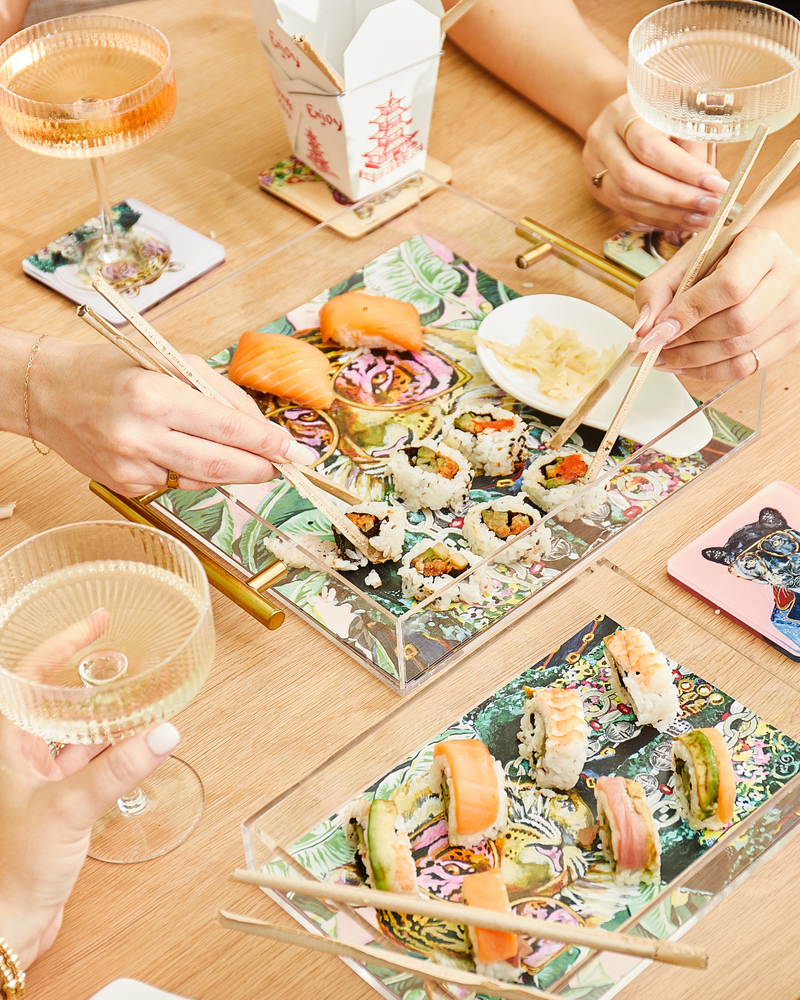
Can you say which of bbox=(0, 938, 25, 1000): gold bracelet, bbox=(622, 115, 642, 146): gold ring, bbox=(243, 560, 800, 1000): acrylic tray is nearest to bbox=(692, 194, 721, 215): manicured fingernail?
bbox=(622, 115, 642, 146): gold ring

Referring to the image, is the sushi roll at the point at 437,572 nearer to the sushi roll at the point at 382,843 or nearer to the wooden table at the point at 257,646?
the wooden table at the point at 257,646

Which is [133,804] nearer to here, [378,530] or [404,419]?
[378,530]

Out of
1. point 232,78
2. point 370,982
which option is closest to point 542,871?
point 370,982

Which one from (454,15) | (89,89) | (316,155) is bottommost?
(316,155)

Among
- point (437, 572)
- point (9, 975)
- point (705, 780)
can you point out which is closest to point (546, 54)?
point (437, 572)

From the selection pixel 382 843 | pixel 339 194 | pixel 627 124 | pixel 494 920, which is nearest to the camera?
pixel 494 920

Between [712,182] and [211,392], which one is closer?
[211,392]

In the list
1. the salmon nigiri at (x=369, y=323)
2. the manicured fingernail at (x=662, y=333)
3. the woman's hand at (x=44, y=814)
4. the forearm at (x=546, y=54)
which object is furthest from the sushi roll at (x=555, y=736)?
the forearm at (x=546, y=54)

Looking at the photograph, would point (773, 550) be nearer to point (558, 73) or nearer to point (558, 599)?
point (558, 599)
